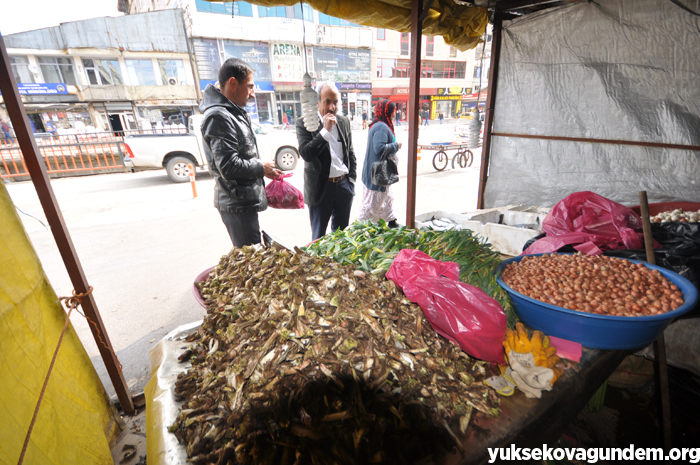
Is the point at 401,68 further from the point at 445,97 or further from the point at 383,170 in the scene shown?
the point at 383,170

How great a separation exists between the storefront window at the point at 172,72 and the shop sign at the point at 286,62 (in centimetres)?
649

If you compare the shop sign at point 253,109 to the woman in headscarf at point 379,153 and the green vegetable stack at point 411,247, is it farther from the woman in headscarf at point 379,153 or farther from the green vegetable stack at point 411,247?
the green vegetable stack at point 411,247

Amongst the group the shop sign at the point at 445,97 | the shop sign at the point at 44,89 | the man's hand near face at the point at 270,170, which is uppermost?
the shop sign at the point at 44,89

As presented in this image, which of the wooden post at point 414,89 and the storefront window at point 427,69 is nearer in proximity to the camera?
the wooden post at point 414,89

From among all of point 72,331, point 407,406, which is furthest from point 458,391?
point 72,331

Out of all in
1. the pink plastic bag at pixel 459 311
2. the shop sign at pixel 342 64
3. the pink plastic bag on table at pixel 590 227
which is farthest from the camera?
the shop sign at pixel 342 64

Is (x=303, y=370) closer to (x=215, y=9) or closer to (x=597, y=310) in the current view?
(x=597, y=310)

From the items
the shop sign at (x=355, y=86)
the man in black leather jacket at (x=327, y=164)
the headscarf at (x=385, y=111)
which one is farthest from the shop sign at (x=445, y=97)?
the man in black leather jacket at (x=327, y=164)

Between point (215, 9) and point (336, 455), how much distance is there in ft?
92.2

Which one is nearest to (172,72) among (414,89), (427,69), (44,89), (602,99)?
(44,89)

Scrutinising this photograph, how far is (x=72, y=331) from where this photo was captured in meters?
1.64

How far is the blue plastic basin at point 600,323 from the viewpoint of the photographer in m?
1.39

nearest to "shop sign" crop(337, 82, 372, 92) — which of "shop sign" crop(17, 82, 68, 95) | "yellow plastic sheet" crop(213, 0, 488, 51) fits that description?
"shop sign" crop(17, 82, 68, 95)

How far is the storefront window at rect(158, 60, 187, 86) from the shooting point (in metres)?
21.2
